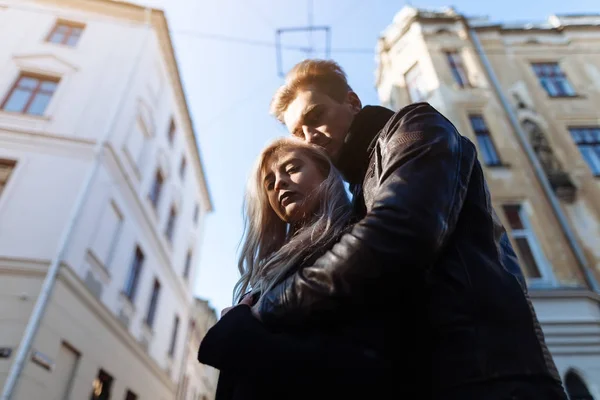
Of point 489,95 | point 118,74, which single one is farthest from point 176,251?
point 489,95

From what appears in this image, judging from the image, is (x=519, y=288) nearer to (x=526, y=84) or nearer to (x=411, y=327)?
(x=411, y=327)

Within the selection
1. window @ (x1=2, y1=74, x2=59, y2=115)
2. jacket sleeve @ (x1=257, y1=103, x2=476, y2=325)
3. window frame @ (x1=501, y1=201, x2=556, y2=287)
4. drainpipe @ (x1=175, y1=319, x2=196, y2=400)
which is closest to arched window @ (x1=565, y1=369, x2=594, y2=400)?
window frame @ (x1=501, y1=201, x2=556, y2=287)

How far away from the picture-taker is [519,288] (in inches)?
43.2

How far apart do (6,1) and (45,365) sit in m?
12.9

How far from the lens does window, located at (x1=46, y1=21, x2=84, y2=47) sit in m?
13.8

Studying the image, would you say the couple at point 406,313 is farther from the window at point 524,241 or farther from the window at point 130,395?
the window at point 130,395

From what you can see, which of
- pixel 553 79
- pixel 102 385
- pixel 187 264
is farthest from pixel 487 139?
pixel 187 264

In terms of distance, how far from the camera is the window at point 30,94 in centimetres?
1148

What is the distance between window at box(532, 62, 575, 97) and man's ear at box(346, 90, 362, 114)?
1420cm

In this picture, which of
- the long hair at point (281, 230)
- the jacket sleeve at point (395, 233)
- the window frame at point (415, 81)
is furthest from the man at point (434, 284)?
the window frame at point (415, 81)

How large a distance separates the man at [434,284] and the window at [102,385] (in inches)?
456

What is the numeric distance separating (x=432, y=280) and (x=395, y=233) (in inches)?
8.7

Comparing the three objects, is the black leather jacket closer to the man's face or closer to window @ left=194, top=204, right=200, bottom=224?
the man's face

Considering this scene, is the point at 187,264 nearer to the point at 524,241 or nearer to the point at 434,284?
the point at 524,241
